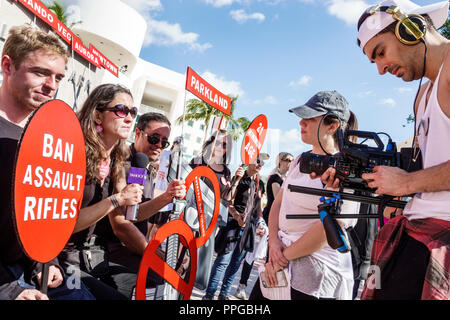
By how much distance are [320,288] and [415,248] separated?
0.73 metres

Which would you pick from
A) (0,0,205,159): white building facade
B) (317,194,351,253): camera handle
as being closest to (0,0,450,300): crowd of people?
(317,194,351,253): camera handle

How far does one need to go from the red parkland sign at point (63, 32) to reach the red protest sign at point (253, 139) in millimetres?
2951

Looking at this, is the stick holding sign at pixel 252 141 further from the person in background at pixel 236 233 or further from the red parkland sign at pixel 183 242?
the red parkland sign at pixel 183 242

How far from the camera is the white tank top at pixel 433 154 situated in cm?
119

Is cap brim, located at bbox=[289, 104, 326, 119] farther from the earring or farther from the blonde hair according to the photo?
the blonde hair

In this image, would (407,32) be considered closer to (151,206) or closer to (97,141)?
(97,141)

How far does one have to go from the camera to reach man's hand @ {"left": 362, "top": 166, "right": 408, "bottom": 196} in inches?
48.7

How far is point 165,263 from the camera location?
218cm

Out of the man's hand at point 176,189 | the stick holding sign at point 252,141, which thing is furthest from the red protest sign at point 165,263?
the stick holding sign at point 252,141

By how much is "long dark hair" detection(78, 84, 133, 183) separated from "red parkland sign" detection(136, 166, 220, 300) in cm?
55

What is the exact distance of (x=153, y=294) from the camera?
7.43 feet

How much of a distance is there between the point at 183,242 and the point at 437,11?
2195 millimetres

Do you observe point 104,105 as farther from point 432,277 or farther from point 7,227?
point 432,277
